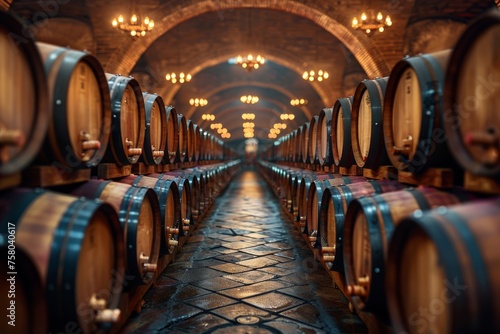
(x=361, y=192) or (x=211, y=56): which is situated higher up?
(x=211, y=56)

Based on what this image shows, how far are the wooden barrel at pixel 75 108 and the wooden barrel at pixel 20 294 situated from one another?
2.26 feet

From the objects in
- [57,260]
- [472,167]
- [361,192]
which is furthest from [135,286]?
[472,167]

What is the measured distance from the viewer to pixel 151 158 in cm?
440

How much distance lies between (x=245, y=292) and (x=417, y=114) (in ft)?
6.65

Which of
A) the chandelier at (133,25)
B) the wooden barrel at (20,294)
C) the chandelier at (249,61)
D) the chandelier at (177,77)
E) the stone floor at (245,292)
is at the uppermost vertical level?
the chandelier at (133,25)

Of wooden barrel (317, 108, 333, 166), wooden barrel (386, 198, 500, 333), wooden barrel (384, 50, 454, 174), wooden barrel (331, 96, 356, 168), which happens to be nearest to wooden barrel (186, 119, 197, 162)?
wooden barrel (317, 108, 333, 166)

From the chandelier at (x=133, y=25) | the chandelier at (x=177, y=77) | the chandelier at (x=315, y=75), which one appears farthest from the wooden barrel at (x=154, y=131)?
the chandelier at (x=315, y=75)

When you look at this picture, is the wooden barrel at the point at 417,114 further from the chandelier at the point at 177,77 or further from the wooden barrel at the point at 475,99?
the chandelier at the point at 177,77

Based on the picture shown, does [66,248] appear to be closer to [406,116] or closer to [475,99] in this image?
[475,99]

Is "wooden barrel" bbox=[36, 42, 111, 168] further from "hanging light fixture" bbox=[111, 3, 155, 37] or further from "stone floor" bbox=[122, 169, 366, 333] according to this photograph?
"hanging light fixture" bbox=[111, 3, 155, 37]

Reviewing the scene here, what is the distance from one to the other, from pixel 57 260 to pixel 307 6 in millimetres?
12478

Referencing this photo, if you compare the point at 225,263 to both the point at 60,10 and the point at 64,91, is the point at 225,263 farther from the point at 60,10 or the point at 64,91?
the point at 60,10

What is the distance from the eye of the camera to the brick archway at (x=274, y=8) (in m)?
12.6

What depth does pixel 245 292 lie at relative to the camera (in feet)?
12.1
